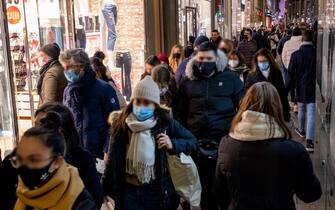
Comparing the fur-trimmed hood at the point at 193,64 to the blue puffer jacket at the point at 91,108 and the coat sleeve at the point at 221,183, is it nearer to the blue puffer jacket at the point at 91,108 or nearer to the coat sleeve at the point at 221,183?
the blue puffer jacket at the point at 91,108

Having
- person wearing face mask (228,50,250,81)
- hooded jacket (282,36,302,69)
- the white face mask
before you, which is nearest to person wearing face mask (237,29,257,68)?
hooded jacket (282,36,302,69)

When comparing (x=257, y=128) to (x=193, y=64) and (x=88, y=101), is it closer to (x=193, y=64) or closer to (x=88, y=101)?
(x=193, y=64)

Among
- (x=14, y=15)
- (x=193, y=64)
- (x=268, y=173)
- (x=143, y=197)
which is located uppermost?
(x=14, y=15)

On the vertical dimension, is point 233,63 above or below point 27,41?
below

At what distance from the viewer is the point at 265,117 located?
3.22m

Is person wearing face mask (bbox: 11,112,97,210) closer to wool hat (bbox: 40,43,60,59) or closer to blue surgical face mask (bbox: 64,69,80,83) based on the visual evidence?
blue surgical face mask (bbox: 64,69,80,83)

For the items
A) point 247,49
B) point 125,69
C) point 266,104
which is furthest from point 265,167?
point 247,49

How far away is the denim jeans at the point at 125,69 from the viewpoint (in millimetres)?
9516

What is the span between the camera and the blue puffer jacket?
479 centimetres

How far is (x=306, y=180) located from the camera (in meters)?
3.21

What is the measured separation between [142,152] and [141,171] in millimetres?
131

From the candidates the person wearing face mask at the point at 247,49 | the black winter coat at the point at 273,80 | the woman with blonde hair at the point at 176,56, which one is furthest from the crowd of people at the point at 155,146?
the person wearing face mask at the point at 247,49

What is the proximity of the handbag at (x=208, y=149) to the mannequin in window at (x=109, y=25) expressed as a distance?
4.71 metres

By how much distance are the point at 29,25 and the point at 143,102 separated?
11.2ft
